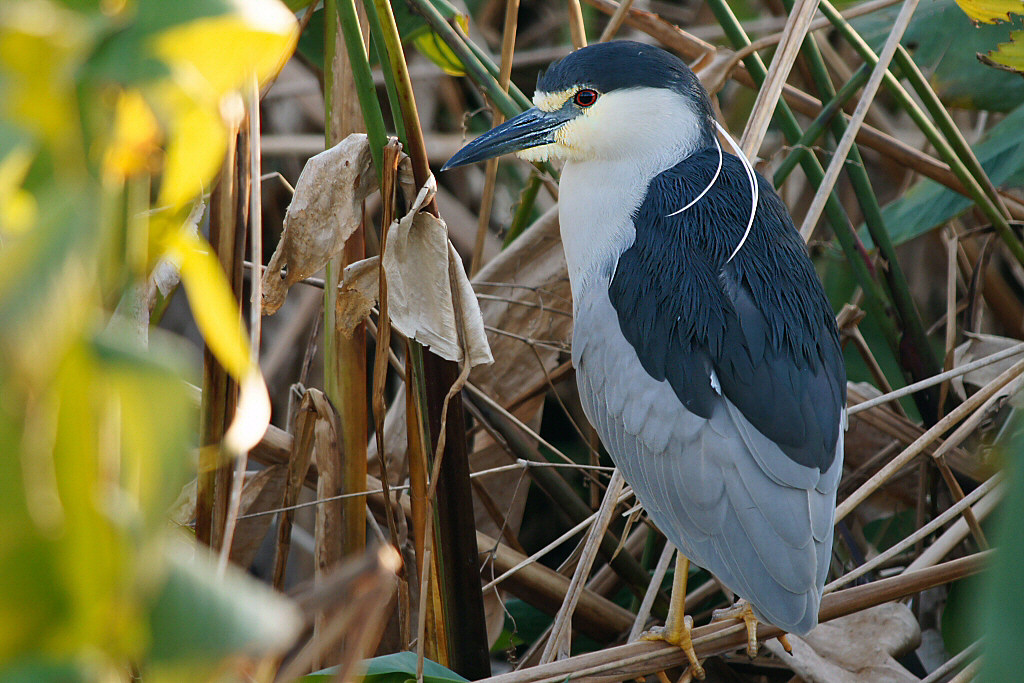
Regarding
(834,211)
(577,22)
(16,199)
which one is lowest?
(834,211)

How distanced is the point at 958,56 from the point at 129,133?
6.48 ft

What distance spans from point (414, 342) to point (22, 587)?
2.96 ft

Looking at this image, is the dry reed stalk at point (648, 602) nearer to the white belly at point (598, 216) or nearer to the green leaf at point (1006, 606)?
the white belly at point (598, 216)

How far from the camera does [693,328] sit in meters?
1.28

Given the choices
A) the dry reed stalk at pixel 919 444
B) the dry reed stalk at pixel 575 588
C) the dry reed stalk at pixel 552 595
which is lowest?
the dry reed stalk at pixel 552 595

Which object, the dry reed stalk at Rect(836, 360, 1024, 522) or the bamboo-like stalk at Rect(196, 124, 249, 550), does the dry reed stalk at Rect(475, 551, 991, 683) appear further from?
the bamboo-like stalk at Rect(196, 124, 249, 550)

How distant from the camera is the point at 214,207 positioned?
0.92 metres

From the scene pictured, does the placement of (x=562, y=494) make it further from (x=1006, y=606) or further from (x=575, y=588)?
(x=1006, y=606)

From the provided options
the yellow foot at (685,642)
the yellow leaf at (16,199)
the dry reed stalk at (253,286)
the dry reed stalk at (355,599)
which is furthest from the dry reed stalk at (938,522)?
the yellow leaf at (16,199)

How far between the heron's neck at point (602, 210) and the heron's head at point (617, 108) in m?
0.02

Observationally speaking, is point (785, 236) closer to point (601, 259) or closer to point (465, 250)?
point (601, 259)

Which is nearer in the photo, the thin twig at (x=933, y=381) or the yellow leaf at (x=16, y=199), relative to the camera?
the yellow leaf at (x=16, y=199)

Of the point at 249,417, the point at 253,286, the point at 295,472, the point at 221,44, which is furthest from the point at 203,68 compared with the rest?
the point at 295,472

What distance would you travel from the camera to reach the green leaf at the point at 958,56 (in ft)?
6.11
